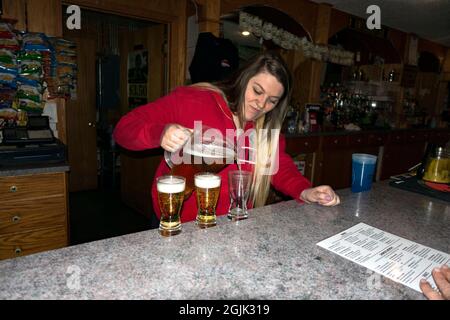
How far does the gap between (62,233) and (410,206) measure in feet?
6.91

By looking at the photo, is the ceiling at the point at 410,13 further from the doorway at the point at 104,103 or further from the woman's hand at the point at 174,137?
the woman's hand at the point at 174,137

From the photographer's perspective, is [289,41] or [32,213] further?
[289,41]

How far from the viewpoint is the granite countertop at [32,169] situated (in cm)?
190

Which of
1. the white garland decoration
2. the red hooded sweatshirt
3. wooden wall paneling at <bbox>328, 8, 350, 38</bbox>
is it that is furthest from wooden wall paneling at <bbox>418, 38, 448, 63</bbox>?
the red hooded sweatshirt

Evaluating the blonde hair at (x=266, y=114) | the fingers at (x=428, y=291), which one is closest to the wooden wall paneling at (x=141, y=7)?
the blonde hair at (x=266, y=114)

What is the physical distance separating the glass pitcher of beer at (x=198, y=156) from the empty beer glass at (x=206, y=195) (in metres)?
0.04

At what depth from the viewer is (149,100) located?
331 centimetres

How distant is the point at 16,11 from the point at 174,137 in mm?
2110

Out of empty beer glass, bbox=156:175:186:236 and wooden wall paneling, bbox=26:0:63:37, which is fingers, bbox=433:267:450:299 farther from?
wooden wall paneling, bbox=26:0:63:37

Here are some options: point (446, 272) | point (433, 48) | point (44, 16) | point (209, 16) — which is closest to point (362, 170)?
point (446, 272)

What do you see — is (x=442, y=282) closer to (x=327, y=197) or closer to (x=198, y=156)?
(x=327, y=197)

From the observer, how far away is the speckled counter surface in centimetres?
62

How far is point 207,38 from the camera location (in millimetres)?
2836

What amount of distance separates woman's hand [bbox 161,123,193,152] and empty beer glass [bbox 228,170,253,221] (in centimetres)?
23
